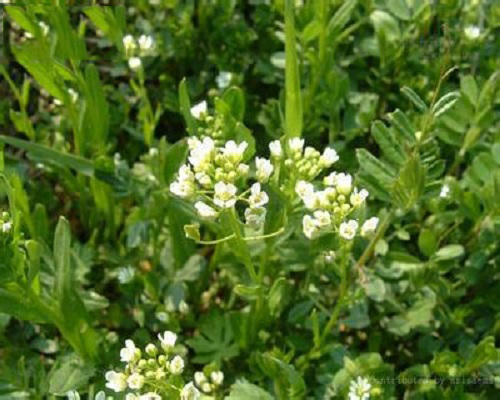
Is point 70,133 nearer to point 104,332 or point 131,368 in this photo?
point 104,332

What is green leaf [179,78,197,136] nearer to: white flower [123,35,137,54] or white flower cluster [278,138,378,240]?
white flower cluster [278,138,378,240]

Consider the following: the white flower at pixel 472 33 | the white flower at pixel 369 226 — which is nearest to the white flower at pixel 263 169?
the white flower at pixel 369 226

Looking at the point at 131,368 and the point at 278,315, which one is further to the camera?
the point at 278,315

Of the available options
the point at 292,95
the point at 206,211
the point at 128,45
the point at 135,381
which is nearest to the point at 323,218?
the point at 206,211

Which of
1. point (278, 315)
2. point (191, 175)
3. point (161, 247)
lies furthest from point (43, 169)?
point (191, 175)

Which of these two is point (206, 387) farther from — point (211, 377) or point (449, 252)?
point (449, 252)

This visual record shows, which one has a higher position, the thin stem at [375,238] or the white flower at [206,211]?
the thin stem at [375,238]

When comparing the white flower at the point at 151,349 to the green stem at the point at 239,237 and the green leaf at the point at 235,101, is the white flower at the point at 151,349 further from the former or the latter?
the green leaf at the point at 235,101
